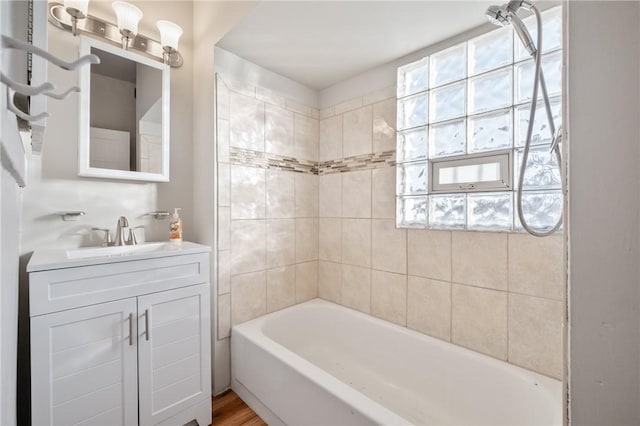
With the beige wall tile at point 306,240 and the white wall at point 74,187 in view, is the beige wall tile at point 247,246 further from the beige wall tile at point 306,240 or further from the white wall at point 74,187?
the white wall at point 74,187

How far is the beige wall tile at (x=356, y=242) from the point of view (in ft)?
6.63

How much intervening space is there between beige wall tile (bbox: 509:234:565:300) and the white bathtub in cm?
39

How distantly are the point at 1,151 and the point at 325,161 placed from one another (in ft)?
6.46

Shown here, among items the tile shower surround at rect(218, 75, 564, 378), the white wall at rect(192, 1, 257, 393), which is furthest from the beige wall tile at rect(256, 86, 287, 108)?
the white wall at rect(192, 1, 257, 393)

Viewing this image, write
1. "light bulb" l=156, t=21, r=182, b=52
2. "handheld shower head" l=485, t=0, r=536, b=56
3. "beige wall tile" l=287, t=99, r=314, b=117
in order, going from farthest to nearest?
"beige wall tile" l=287, t=99, r=314, b=117 < "light bulb" l=156, t=21, r=182, b=52 < "handheld shower head" l=485, t=0, r=536, b=56

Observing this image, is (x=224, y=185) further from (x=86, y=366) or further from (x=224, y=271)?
(x=86, y=366)

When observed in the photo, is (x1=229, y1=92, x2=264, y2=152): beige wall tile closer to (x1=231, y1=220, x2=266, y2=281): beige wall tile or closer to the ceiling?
the ceiling

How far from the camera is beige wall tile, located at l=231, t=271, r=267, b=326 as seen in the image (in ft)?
6.06

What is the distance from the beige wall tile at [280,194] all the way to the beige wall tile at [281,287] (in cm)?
42

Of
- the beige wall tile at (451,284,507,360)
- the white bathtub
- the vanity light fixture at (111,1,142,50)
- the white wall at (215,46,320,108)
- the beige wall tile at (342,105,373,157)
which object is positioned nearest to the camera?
the white bathtub

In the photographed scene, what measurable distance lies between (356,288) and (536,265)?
3.67 feet

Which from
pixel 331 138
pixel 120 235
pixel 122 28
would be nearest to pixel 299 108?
pixel 331 138

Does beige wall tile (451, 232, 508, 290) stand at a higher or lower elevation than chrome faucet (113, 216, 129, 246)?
lower

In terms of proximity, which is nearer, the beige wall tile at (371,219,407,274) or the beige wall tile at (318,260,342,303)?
the beige wall tile at (371,219,407,274)
